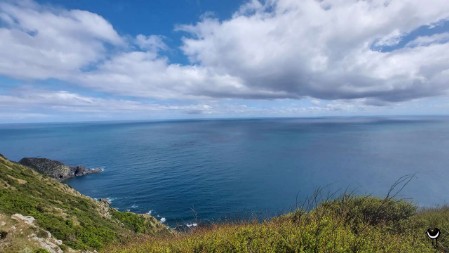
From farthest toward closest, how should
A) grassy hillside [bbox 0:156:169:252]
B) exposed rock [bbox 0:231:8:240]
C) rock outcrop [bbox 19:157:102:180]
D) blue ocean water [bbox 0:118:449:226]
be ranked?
rock outcrop [bbox 19:157:102:180] → blue ocean water [bbox 0:118:449:226] → grassy hillside [bbox 0:156:169:252] → exposed rock [bbox 0:231:8:240]

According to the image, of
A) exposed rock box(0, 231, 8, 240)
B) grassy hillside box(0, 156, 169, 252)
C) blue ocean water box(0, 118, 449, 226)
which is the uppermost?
exposed rock box(0, 231, 8, 240)

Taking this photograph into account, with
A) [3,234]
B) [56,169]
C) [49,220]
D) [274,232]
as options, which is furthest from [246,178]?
[274,232]

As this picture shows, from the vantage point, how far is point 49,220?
2516cm

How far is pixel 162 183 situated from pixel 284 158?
2697 inches

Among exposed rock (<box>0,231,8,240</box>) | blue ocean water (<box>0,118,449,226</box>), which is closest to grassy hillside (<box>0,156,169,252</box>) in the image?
exposed rock (<box>0,231,8,240</box>)

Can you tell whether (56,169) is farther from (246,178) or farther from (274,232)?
(274,232)

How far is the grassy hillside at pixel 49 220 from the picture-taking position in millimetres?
18189

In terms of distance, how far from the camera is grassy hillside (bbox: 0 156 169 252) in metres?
18.2

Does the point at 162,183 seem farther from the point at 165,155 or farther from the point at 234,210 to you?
the point at 165,155

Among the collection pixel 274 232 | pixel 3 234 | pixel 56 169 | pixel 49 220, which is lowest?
pixel 56 169

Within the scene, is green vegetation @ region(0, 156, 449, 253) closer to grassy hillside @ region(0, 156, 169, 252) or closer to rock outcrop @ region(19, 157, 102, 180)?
grassy hillside @ region(0, 156, 169, 252)

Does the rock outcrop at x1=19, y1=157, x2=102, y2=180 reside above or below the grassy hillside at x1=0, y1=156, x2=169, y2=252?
below

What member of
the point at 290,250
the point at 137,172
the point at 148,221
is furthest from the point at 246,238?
the point at 137,172

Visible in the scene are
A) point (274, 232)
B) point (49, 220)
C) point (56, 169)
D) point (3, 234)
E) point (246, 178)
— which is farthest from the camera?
point (56, 169)
